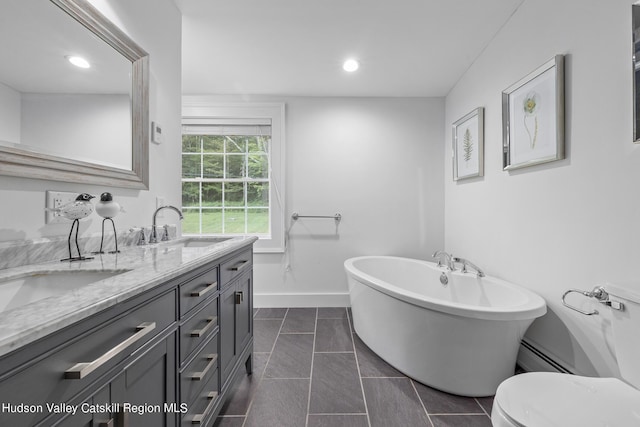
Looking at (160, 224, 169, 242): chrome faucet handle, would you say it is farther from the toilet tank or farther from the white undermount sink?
the toilet tank

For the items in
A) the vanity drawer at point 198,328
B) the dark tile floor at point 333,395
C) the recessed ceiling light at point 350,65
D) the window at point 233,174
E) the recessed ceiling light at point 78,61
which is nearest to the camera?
the vanity drawer at point 198,328

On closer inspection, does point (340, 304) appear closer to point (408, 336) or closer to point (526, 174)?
point (408, 336)

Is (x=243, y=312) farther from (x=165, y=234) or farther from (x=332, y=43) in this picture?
(x=332, y=43)

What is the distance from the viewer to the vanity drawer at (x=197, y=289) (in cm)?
103

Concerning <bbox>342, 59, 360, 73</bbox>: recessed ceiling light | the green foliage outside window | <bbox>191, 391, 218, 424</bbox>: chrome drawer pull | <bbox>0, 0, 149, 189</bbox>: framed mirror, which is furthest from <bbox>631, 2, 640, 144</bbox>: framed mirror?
the green foliage outside window

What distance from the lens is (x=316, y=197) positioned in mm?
3184

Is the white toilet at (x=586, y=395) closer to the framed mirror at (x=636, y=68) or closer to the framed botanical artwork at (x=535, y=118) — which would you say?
the framed mirror at (x=636, y=68)

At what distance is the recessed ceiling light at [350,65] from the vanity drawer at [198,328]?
7.33ft

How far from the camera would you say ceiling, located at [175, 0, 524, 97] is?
1.87m

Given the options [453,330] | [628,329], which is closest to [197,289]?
[453,330]

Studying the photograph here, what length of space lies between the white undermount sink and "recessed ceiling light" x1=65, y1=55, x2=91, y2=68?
2.81 ft

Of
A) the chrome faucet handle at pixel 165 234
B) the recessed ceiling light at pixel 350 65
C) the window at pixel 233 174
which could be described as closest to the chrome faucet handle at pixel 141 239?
the chrome faucet handle at pixel 165 234

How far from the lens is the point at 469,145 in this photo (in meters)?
2.58

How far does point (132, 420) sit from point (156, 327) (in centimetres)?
24
